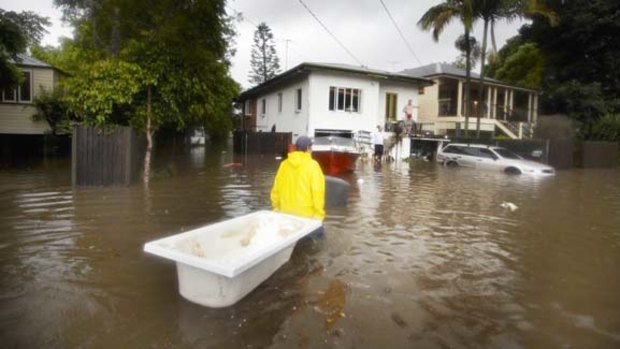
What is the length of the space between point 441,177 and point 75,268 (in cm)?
1435

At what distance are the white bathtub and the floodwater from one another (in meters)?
0.17

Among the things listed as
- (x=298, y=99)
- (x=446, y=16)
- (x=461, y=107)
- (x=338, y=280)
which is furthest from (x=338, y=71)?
(x=338, y=280)

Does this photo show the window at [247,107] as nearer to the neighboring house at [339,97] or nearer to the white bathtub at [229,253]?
the neighboring house at [339,97]

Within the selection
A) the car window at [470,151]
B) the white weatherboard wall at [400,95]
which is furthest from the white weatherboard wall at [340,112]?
the car window at [470,151]

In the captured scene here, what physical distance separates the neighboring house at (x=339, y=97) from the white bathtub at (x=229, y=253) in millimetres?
19537

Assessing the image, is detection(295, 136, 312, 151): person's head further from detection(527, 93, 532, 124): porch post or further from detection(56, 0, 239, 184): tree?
detection(527, 93, 532, 124): porch post

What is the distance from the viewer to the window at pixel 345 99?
2562cm

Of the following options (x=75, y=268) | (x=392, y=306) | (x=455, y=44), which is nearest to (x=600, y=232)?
(x=392, y=306)

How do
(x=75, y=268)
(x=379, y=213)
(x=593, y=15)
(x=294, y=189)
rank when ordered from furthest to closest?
(x=593, y=15) < (x=379, y=213) < (x=294, y=189) < (x=75, y=268)

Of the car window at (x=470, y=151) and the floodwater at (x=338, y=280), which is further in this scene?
the car window at (x=470, y=151)

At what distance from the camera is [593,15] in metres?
30.6

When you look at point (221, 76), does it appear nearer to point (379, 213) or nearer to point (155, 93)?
point (155, 93)

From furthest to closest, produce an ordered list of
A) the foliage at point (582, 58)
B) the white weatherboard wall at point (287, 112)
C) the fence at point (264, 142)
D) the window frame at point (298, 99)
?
the foliage at point (582, 58), the fence at point (264, 142), the window frame at point (298, 99), the white weatherboard wall at point (287, 112)

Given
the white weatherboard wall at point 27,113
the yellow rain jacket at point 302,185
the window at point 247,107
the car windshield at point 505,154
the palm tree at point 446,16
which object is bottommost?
the yellow rain jacket at point 302,185
